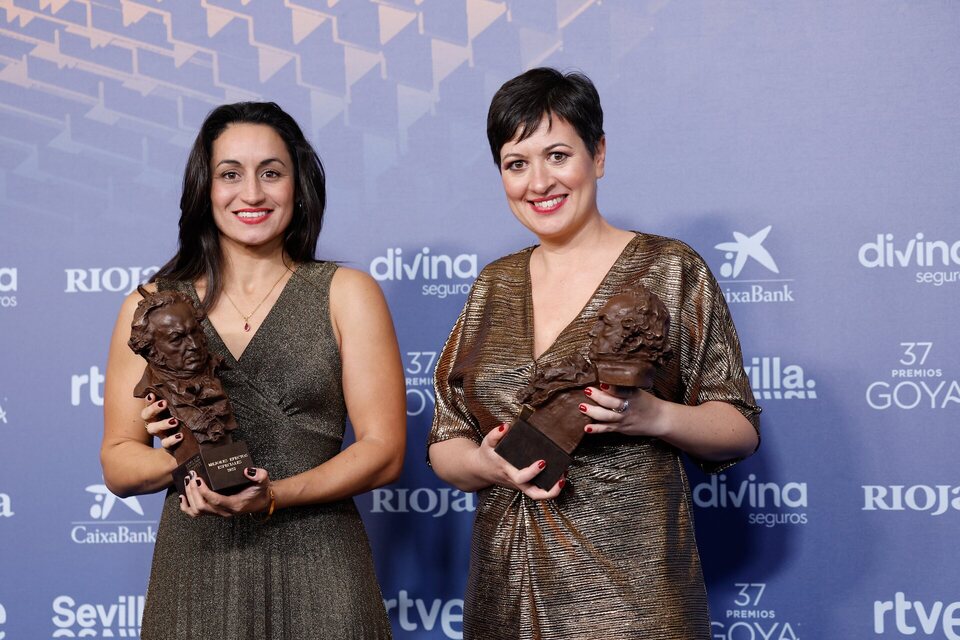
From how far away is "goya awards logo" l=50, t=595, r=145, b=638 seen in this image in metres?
3.22

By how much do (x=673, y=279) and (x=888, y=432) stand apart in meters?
1.31

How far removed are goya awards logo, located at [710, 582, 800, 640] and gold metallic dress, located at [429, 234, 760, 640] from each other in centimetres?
111

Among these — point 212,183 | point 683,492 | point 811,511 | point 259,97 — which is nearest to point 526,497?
point 683,492

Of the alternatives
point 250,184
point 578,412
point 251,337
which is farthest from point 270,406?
point 578,412

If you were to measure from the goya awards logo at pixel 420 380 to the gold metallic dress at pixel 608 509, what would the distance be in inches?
43.8

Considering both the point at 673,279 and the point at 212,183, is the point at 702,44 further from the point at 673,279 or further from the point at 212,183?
the point at 212,183

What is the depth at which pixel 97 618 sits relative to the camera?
3.23 meters

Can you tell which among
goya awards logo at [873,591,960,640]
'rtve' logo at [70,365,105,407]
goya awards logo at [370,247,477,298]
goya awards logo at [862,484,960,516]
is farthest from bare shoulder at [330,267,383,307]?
goya awards logo at [873,591,960,640]

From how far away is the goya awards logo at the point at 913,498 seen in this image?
9.18 feet

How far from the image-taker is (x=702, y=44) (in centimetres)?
299

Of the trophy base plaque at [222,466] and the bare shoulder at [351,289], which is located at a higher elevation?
the bare shoulder at [351,289]

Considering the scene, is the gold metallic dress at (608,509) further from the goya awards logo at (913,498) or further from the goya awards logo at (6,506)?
the goya awards logo at (6,506)

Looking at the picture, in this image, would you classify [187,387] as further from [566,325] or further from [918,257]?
[918,257]

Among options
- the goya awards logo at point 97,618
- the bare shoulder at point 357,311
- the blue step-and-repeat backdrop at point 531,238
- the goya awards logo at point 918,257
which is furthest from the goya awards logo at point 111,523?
the goya awards logo at point 918,257
